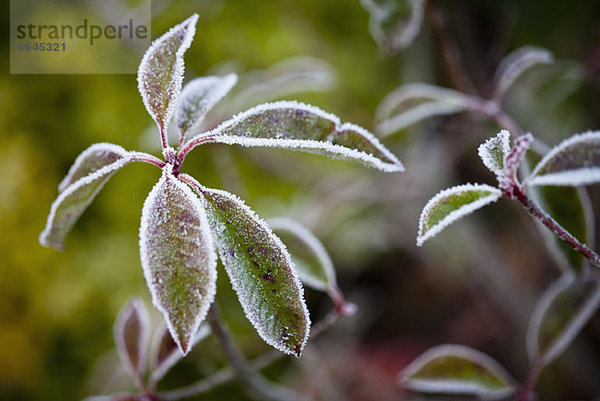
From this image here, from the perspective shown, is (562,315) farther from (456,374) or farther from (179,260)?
(179,260)

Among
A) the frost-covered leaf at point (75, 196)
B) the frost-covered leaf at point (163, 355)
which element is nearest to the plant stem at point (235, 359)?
the frost-covered leaf at point (163, 355)

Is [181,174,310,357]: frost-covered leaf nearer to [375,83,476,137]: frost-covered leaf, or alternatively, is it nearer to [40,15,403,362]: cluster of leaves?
[40,15,403,362]: cluster of leaves

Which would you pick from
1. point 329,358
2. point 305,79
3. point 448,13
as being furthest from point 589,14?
point 329,358

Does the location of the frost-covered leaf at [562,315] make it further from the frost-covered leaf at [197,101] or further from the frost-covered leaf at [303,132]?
the frost-covered leaf at [197,101]

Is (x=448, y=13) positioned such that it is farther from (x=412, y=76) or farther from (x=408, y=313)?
(x=408, y=313)

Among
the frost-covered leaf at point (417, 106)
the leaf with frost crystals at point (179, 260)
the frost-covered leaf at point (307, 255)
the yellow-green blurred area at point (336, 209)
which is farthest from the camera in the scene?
the yellow-green blurred area at point (336, 209)

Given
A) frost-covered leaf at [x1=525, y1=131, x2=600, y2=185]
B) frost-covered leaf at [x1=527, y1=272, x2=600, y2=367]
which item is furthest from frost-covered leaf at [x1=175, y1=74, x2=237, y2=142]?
frost-covered leaf at [x1=527, y1=272, x2=600, y2=367]
